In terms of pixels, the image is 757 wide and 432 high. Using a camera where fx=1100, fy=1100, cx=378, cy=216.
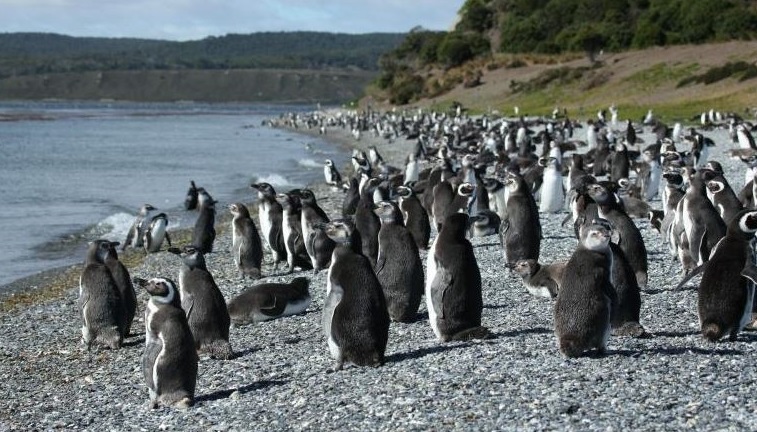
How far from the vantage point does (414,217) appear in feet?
45.3

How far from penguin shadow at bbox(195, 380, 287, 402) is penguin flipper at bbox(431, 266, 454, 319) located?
1339 mm

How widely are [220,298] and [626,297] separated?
3277 millimetres

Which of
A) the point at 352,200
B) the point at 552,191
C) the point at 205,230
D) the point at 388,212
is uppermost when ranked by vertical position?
the point at 388,212

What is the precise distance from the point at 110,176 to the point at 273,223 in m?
22.2

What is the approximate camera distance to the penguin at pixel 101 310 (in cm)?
980

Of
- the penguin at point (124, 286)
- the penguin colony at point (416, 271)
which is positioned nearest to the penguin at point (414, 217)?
the penguin colony at point (416, 271)

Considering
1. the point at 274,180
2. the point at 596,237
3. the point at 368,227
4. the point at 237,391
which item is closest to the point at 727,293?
the point at 596,237

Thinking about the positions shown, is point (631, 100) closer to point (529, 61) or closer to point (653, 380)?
point (529, 61)

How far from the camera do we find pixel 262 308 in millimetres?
10398

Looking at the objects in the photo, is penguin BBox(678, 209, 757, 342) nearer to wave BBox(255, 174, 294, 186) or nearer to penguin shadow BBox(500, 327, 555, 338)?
penguin shadow BBox(500, 327, 555, 338)

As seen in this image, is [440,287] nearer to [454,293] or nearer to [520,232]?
[454,293]

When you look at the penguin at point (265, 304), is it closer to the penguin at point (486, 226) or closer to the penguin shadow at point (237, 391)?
the penguin shadow at point (237, 391)

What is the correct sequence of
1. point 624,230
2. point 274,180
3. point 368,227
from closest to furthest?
point 624,230 < point 368,227 < point 274,180

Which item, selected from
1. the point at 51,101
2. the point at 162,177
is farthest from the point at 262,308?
the point at 51,101
